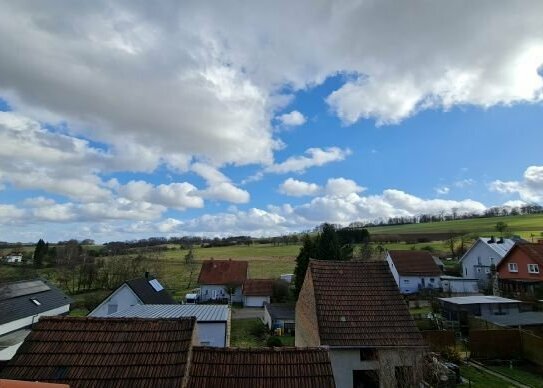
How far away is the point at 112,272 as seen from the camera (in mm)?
67312

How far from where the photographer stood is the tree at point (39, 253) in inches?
3285

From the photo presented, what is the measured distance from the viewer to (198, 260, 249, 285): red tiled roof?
202ft

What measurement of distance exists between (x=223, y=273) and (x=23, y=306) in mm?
30022

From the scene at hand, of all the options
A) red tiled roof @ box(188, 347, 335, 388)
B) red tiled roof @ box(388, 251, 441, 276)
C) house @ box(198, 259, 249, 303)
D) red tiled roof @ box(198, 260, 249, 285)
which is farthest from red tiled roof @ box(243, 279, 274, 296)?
red tiled roof @ box(188, 347, 335, 388)


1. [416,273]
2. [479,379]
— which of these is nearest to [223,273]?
[416,273]

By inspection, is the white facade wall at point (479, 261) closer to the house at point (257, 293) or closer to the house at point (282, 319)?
the house at point (257, 293)

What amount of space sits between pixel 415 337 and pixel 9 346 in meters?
30.9

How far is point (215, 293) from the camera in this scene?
2393 inches

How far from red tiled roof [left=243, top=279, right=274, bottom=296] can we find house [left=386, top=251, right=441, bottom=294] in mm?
18485

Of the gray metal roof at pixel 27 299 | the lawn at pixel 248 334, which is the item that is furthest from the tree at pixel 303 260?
the gray metal roof at pixel 27 299

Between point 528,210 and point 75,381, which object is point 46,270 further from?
point 528,210

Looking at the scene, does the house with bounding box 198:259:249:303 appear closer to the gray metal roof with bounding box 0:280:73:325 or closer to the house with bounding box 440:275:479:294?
the gray metal roof with bounding box 0:280:73:325

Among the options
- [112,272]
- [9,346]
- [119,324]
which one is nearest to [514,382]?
[119,324]

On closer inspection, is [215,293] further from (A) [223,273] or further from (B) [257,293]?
(B) [257,293]
